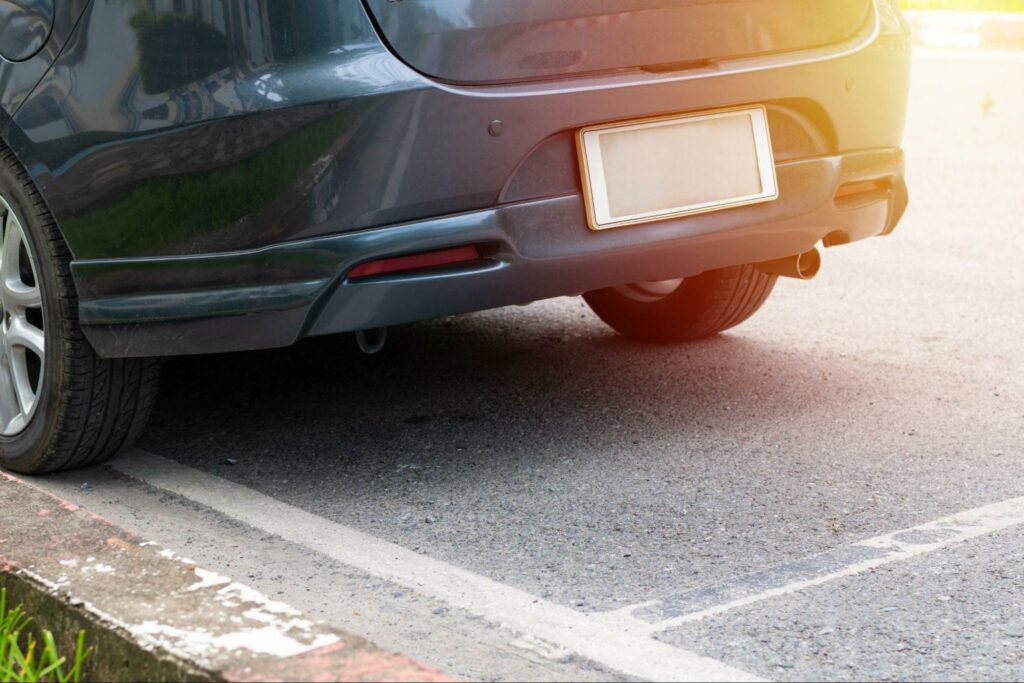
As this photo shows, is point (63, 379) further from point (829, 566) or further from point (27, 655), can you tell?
point (829, 566)

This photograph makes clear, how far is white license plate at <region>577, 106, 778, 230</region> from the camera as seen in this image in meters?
2.99

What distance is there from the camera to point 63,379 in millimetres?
3123

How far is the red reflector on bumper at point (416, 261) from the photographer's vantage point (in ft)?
9.39

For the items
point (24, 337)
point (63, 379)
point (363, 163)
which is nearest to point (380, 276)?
point (363, 163)

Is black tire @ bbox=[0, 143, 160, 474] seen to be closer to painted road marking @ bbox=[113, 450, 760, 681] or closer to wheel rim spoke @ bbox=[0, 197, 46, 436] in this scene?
wheel rim spoke @ bbox=[0, 197, 46, 436]

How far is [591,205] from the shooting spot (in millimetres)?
2982

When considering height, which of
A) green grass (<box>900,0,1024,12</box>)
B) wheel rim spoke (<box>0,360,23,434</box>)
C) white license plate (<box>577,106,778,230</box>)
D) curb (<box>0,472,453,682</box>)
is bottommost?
green grass (<box>900,0,1024,12</box>)

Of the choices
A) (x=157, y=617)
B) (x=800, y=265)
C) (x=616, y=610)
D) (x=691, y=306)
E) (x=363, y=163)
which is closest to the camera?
(x=157, y=617)

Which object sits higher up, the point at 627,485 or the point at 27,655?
the point at 27,655

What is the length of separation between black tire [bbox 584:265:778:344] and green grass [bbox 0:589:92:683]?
7.40 feet

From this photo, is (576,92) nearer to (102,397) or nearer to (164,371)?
(102,397)

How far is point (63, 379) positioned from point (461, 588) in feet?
3.43

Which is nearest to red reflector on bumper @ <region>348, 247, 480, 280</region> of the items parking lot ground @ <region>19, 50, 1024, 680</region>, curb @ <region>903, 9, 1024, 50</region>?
parking lot ground @ <region>19, 50, 1024, 680</region>

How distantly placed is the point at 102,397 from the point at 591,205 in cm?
114
